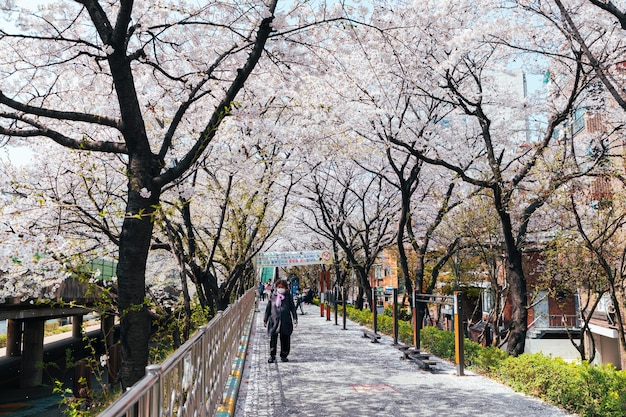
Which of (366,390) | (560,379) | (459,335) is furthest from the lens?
(459,335)

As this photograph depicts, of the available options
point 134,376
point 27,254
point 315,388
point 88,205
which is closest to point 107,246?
point 88,205

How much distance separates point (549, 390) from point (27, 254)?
8.38 metres

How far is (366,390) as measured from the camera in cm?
856

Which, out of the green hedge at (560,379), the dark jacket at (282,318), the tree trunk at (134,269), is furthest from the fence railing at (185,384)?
the green hedge at (560,379)

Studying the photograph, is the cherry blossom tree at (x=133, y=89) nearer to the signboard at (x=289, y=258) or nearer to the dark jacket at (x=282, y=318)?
the dark jacket at (x=282, y=318)

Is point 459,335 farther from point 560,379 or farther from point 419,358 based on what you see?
point 560,379

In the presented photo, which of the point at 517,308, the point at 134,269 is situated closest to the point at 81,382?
the point at 134,269

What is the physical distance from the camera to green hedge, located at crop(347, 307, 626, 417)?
6633mm

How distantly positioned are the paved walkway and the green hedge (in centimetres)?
19

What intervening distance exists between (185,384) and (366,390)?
5242mm

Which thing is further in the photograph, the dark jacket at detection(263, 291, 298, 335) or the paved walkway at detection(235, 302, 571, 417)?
the dark jacket at detection(263, 291, 298, 335)

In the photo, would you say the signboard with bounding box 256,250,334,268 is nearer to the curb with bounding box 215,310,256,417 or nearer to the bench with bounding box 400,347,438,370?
the bench with bounding box 400,347,438,370

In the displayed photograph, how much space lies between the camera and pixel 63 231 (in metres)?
10.9

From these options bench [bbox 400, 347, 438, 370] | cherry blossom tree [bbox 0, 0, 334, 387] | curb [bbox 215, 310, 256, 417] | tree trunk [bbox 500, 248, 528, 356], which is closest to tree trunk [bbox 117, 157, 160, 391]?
cherry blossom tree [bbox 0, 0, 334, 387]
